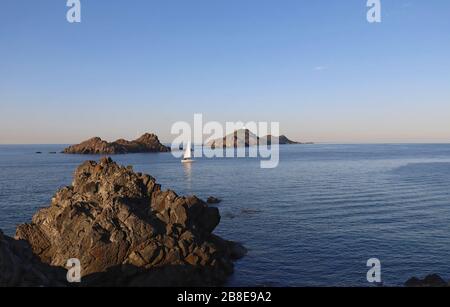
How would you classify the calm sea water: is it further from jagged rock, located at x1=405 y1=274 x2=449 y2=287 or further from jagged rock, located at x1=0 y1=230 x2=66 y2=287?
jagged rock, located at x1=0 y1=230 x2=66 y2=287

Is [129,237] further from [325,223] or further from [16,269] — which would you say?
[325,223]

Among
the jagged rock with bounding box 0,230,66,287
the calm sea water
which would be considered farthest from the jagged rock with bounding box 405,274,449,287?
the jagged rock with bounding box 0,230,66,287

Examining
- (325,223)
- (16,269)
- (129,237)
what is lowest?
(325,223)

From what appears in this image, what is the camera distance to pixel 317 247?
54969mm

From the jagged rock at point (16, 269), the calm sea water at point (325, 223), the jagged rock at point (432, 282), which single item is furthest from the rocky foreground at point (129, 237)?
the jagged rock at point (432, 282)

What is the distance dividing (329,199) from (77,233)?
188ft

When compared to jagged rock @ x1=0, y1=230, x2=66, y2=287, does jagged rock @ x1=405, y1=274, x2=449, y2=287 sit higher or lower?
lower

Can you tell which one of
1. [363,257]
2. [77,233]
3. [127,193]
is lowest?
[363,257]

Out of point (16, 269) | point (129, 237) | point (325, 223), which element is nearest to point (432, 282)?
point (325, 223)

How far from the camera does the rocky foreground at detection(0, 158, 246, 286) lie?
4383 cm

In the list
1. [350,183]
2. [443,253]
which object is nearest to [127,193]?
[443,253]

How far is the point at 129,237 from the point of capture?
153 feet
